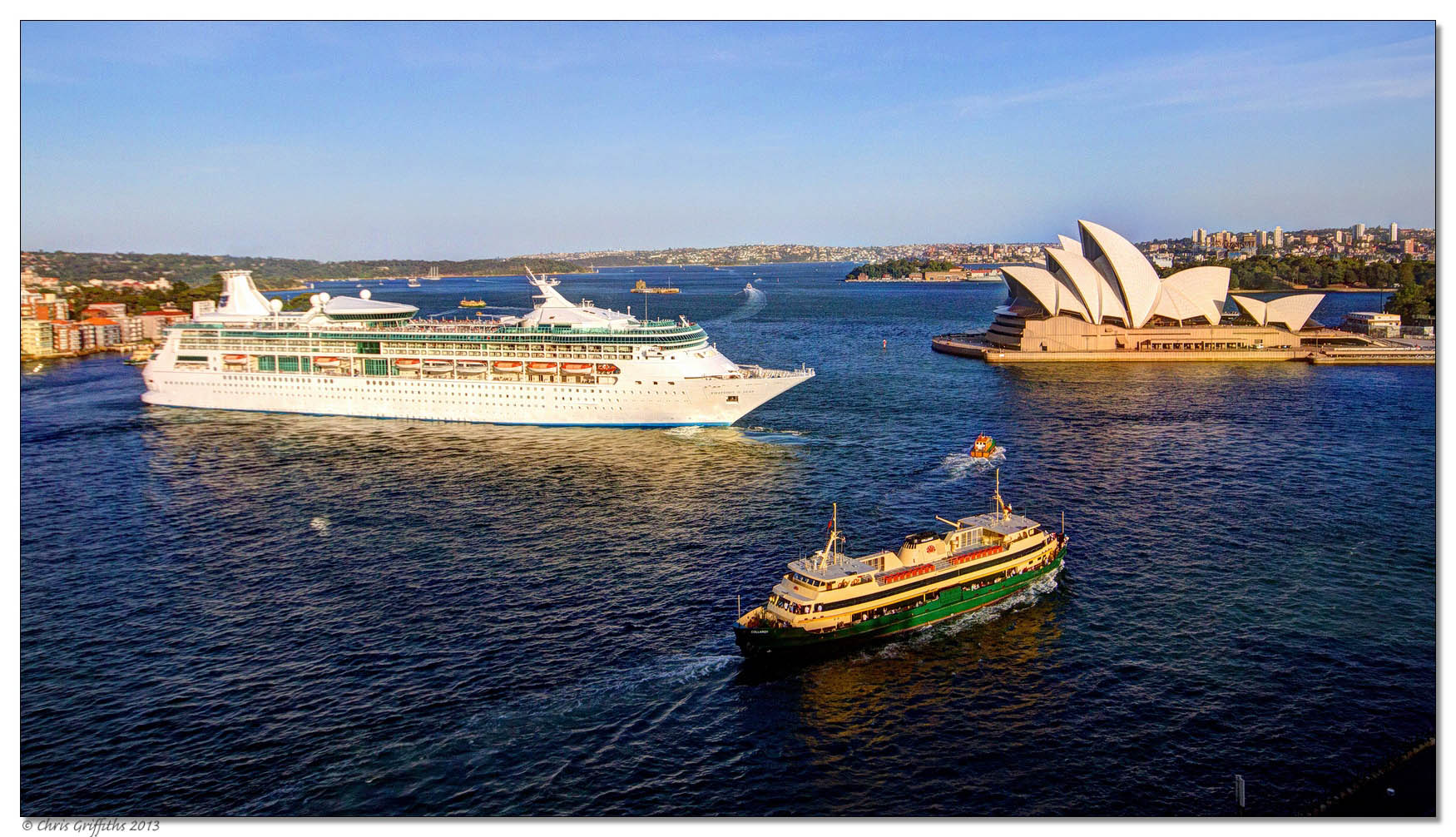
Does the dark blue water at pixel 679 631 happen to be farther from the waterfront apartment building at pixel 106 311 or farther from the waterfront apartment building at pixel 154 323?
the waterfront apartment building at pixel 106 311

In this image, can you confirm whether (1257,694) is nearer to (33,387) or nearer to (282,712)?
(282,712)

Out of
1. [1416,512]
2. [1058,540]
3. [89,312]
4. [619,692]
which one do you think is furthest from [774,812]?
[89,312]

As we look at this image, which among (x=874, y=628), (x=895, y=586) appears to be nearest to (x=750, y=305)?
(x=895, y=586)

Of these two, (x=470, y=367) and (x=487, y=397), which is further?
(x=470, y=367)

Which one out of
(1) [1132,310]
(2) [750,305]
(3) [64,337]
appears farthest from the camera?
(2) [750,305]

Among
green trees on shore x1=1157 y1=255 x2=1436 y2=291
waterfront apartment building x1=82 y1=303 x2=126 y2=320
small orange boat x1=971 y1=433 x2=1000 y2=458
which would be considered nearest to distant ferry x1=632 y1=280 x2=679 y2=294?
green trees on shore x1=1157 y1=255 x2=1436 y2=291

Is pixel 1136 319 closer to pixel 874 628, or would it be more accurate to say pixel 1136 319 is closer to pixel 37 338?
pixel 874 628
